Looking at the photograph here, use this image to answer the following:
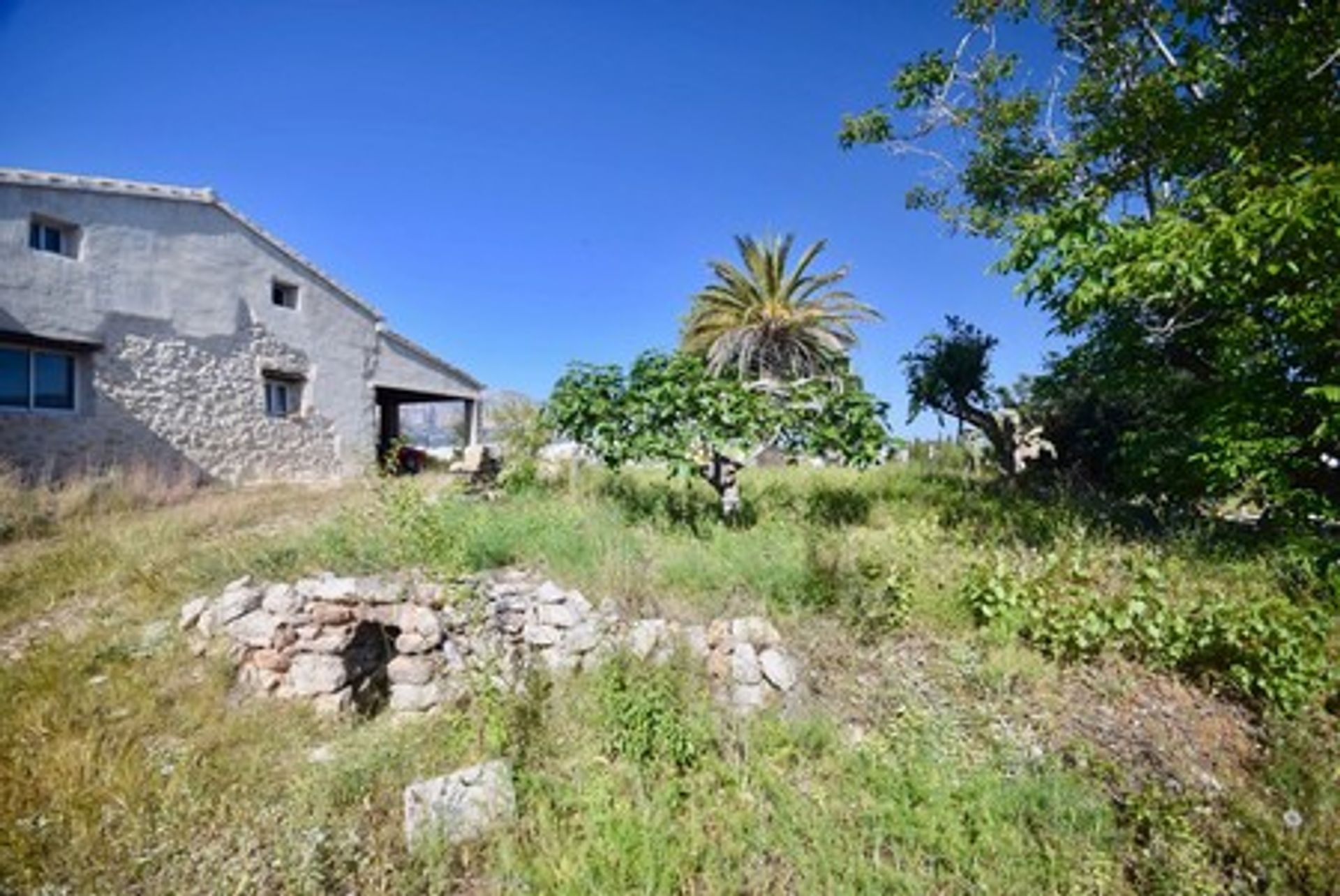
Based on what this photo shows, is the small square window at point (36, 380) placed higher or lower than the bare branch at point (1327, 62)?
lower

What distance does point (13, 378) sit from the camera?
9.70 metres

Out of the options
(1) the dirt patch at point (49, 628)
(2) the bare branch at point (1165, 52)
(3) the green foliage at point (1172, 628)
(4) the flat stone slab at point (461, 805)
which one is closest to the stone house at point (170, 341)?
(1) the dirt patch at point (49, 628)

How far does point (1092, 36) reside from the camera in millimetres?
7195

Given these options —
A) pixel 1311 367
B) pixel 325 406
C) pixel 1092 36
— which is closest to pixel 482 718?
pixel 1311 367

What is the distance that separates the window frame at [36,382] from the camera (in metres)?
9.67

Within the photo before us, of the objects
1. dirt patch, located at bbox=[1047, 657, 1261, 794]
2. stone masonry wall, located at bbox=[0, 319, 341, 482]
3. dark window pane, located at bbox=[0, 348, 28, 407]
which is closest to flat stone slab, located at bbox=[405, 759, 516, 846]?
dirt patch, located at bbox=[1047, 657, 1261, 794]

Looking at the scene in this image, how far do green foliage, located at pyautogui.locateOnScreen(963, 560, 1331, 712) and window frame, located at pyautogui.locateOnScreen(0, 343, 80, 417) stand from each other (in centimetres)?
1379

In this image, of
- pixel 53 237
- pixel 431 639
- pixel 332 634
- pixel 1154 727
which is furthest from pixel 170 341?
pixel 1154 727

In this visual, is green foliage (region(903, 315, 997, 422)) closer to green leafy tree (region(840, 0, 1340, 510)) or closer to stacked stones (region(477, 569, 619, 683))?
green leafy tree (region(840, 0, 1340, 510))

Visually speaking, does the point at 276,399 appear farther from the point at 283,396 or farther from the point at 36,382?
the point at 36,382

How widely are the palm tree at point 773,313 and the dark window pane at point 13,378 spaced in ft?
49.6

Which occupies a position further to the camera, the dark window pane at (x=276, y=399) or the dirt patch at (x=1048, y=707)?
the dark window pane at (x=276, y=399)

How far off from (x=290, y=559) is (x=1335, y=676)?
24.6 feet

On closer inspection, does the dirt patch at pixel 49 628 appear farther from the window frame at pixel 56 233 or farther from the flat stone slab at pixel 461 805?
the window frame at pixel 56 233
